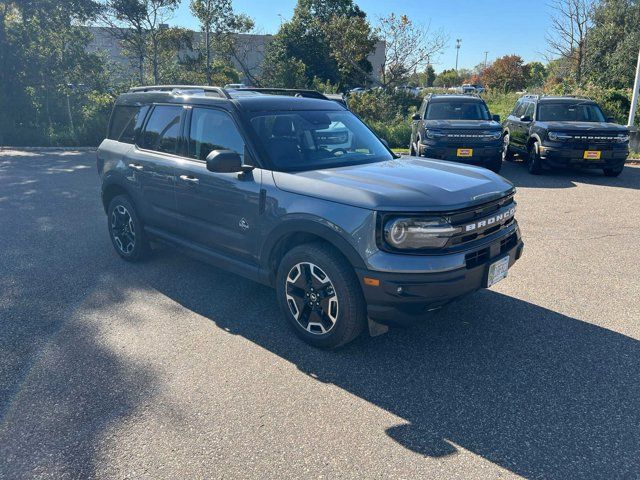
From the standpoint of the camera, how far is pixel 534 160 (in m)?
11.0

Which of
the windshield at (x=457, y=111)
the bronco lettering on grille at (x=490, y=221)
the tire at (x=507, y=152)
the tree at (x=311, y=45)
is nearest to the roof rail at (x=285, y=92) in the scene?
the bronco lettering on grille at (x=490, y=221)

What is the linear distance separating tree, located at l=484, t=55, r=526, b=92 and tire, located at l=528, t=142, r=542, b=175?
3504cm

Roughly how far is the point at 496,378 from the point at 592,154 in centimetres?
861

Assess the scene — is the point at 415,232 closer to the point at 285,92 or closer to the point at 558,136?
the point at 285,92

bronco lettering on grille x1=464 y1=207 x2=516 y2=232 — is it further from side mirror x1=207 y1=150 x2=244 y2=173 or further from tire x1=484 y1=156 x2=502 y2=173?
tire x1=484 y1=156 x2=502 y2=173

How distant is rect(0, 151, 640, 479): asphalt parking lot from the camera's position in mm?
2600

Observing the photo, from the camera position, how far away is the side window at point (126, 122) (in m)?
5.32

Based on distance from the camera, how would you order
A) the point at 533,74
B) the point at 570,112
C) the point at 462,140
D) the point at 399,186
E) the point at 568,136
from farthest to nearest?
1. the point at 533,74
2. the point at 570,112
3. the point at 568,136
4. the point at 462,140
5. the point at 399,186

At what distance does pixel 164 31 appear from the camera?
18859mm

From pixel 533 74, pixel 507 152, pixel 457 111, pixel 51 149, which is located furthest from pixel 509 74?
pixel 51 149

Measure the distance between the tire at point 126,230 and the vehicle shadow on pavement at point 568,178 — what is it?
25.2ft

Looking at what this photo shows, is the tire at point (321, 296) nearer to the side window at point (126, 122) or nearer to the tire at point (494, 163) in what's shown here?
the side window at point (126, 122)

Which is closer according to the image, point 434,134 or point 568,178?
point 434,134

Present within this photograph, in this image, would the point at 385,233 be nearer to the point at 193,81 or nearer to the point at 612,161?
the point at 612,161
